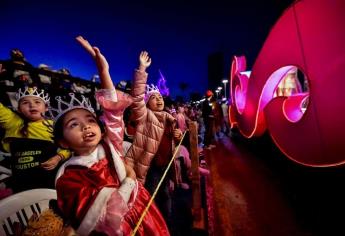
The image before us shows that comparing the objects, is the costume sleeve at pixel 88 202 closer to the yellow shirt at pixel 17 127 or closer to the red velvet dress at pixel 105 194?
the red velvet dress at pixel 105 194

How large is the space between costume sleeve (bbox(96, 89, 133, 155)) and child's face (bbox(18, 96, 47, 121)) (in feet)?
4.88

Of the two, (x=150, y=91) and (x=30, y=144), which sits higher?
(x=150, y=91)

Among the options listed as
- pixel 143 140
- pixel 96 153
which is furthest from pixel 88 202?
pixel 143 140

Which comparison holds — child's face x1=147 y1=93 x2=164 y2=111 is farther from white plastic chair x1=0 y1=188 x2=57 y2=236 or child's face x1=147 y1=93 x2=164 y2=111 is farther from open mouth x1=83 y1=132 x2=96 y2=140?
open mouth x1=83 y1=132 x2=96 y2=140

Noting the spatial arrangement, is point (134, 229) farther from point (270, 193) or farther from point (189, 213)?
point (270, 193)

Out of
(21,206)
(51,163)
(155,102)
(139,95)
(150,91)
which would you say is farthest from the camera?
(150,91)

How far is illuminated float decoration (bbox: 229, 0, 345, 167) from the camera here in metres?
2.71

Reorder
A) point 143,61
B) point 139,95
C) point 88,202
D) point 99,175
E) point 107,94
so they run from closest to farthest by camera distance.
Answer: point 88,202 → point 99,175 → point 107,94 → point 143,61 → point 139,95

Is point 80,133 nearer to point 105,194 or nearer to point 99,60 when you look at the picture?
point 105,194

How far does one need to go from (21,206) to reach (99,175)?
103 centimetres

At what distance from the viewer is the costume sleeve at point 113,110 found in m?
1.78

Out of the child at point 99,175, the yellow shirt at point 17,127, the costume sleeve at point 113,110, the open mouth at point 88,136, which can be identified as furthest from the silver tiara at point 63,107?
the yellow shirt at point 17,127

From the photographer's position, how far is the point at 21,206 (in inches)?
78.6

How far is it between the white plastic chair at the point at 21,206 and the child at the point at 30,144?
706mm
